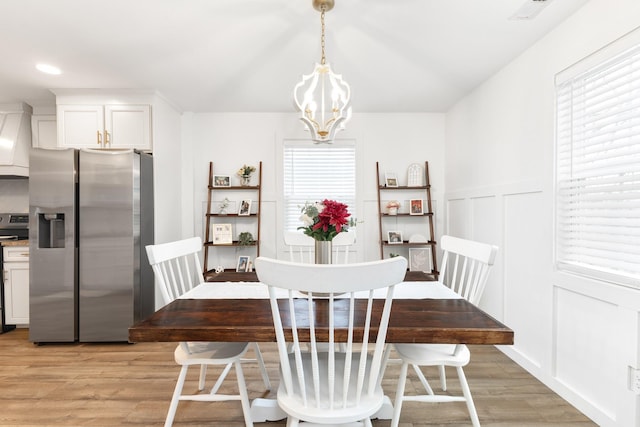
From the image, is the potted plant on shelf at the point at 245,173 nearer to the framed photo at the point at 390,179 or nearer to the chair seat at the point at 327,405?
the framed photo at the point at 390,179

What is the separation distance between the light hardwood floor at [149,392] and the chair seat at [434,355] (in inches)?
20.3

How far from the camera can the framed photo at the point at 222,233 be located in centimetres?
397

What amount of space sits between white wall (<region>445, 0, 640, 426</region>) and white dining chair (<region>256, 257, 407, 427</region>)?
52.0 inches

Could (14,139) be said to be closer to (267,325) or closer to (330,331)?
(267,325)

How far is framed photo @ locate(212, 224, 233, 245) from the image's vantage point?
397 cm

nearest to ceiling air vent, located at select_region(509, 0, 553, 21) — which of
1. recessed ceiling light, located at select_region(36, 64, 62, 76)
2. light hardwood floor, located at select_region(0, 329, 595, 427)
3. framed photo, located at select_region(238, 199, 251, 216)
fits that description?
light hardwood floor, located at select_region(0, 329, 595, 427)

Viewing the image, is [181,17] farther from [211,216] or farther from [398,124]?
[398,124]

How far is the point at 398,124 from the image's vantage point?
418cm

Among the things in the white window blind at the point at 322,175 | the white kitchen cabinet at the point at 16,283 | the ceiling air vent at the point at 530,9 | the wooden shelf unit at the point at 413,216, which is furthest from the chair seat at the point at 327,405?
the white kitchen cabinet at the point at 16,283

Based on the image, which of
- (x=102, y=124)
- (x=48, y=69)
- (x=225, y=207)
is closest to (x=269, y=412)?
(x=225, y=207)

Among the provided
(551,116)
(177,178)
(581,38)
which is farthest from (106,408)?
(581,38)

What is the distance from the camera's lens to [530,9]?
6.67 feet

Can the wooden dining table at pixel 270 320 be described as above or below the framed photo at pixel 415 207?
below

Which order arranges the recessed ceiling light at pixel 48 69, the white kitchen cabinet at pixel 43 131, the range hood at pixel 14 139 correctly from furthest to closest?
the white kitchen cabinet at pixel 43 131 → the range hood at pixel 14 139 → the recessed ceiling light at pixel 48 69
